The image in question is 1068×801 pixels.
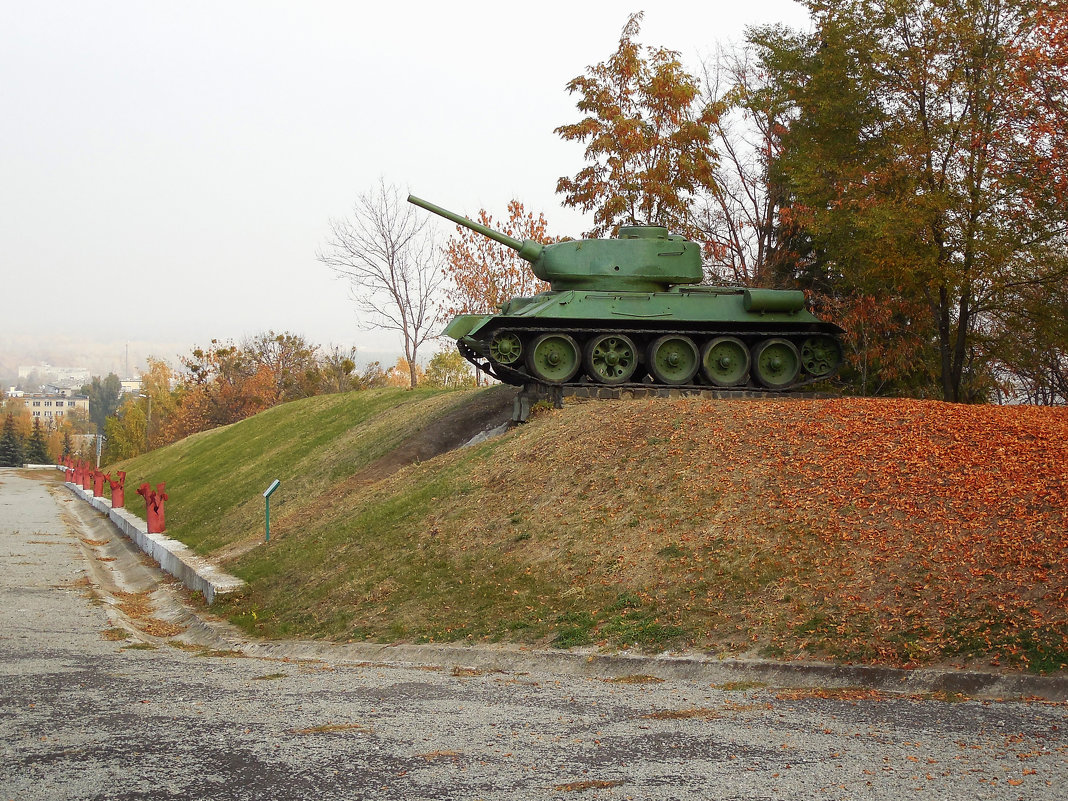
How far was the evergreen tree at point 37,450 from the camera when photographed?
107m

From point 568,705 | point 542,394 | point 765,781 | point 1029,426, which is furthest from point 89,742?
point 542,394

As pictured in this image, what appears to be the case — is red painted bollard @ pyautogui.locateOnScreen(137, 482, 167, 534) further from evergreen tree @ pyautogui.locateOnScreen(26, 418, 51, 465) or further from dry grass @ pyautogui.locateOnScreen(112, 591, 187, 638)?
evergreen tree @ pyautogui.locateOnScreen(26, 418, 51, 465)

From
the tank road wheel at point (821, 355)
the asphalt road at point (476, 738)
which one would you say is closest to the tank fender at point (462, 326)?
the tank road wheel at point (821, 355)

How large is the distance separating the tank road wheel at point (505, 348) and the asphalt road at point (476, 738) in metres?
8.50

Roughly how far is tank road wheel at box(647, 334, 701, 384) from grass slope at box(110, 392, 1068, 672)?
1.99 metres

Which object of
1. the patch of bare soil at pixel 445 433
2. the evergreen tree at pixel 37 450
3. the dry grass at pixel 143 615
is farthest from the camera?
the evergreen tree at pixel 37 450

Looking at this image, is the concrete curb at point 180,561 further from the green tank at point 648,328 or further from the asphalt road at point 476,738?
the green tank at point 648,328

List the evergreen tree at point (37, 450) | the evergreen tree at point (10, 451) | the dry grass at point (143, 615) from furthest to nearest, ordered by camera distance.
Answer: the evergreen tree at point (37, 450) → the evergreen tree at point (10, 451) → the dry grass at point (143, 615)

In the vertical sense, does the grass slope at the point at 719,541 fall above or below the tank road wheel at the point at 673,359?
below

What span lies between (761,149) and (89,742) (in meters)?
29.3

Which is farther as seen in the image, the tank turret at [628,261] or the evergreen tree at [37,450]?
the evergreen tree at [37,450]

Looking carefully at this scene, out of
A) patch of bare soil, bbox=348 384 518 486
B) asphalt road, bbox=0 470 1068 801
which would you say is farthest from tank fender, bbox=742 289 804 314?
asphalt road, bbox=0 470 1068 801

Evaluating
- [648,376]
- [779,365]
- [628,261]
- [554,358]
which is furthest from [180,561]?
[779,365]

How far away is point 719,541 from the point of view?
31.8 ft
